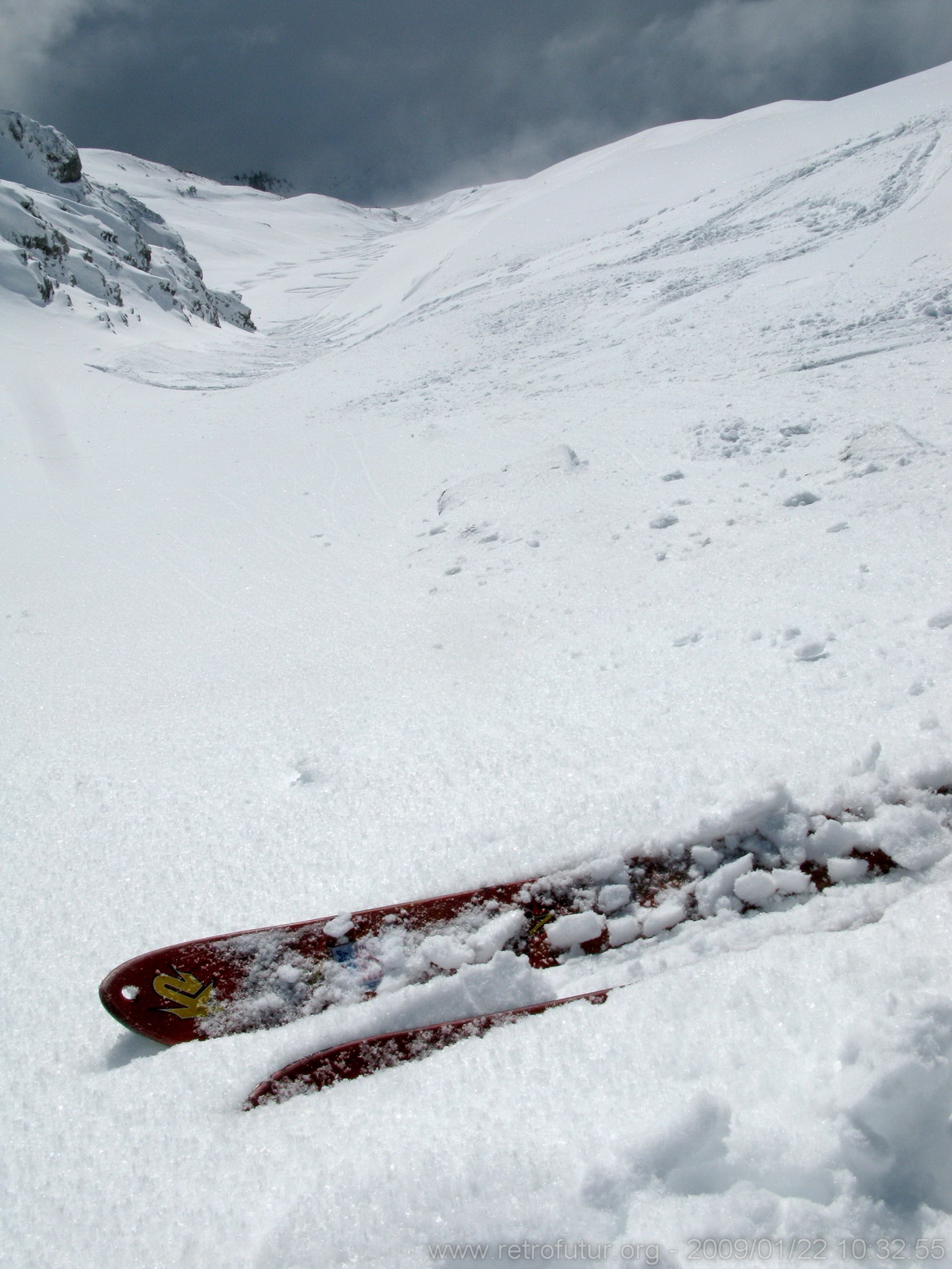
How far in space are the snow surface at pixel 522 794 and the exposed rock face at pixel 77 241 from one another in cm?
2104

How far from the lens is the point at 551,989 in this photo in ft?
5.76

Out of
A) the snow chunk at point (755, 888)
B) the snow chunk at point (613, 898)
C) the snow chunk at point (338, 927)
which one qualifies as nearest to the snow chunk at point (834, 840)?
the snow chunk at point (755, 888)

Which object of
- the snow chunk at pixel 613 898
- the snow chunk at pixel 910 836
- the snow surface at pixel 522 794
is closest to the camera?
the snow surface at pixel 522 794

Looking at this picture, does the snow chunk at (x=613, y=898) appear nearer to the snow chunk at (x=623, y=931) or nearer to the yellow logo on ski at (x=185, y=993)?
Answer: the snow chunk at (x=623, y=931)

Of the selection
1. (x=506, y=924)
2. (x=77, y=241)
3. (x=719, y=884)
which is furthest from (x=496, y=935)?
(x=77, y=241)

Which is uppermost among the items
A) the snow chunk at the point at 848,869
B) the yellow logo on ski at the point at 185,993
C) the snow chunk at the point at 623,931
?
the yellow logo on ski at the point at 185,993

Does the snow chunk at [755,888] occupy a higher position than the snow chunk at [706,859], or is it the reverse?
the snow chunk at [706,859]

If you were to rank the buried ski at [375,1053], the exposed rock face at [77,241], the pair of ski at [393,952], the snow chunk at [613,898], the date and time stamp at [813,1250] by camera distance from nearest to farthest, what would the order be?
the date and time stamp at [813,1250] → the buried ski at [375,1053] → the pair of ski at [393,952] → the snow chunk at [613,898] → the exposed rock face at [77,241]

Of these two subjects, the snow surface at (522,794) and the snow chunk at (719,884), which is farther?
the snow chunk at (719,884)

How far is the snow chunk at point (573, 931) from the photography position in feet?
6.09

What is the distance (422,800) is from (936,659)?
73.7 inches

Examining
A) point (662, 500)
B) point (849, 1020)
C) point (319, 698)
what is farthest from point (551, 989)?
point (662, 500)

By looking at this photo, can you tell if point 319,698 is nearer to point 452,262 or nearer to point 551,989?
point 551,989

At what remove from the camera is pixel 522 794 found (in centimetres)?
228
